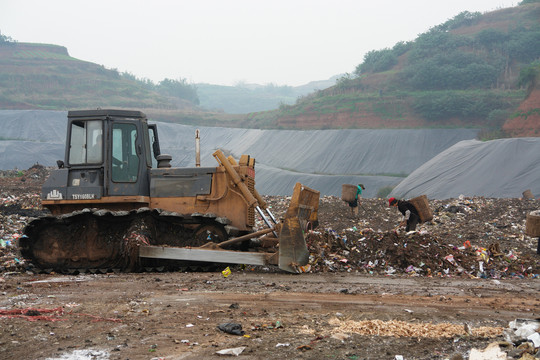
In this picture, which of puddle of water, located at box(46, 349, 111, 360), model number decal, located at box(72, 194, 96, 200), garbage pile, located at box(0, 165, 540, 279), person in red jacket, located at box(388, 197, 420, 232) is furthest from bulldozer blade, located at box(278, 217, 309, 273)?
person in red jacket, located at box(388, 197, 420, 232)

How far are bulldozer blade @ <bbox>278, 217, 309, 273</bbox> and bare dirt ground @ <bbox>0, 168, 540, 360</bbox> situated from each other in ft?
0.67

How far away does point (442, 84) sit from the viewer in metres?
53.2

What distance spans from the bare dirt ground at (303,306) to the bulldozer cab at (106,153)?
1422mm

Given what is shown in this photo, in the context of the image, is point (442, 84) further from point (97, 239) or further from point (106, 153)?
point (97, 239)

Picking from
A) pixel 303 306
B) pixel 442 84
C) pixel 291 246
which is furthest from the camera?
pixel 442 84

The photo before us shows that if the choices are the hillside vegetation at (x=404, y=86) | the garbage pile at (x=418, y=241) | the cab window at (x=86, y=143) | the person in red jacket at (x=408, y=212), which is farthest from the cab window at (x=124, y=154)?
the hillside vegetation at (x=404, y=86)

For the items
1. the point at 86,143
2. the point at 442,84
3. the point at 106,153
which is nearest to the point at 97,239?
the point at 106,153

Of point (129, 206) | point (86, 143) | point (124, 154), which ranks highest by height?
point (86, 143)

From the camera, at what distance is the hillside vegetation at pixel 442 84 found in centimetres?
4703

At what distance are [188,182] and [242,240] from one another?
146cm

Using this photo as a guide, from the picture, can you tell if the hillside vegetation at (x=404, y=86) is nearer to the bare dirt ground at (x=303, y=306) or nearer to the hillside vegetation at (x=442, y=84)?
the hillside vegetation at (x=442, y=84)

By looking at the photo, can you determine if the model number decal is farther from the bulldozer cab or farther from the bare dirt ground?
the bare dirt ground

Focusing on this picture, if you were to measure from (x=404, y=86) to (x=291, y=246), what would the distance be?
1945 inches

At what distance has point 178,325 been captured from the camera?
5.00 metres
